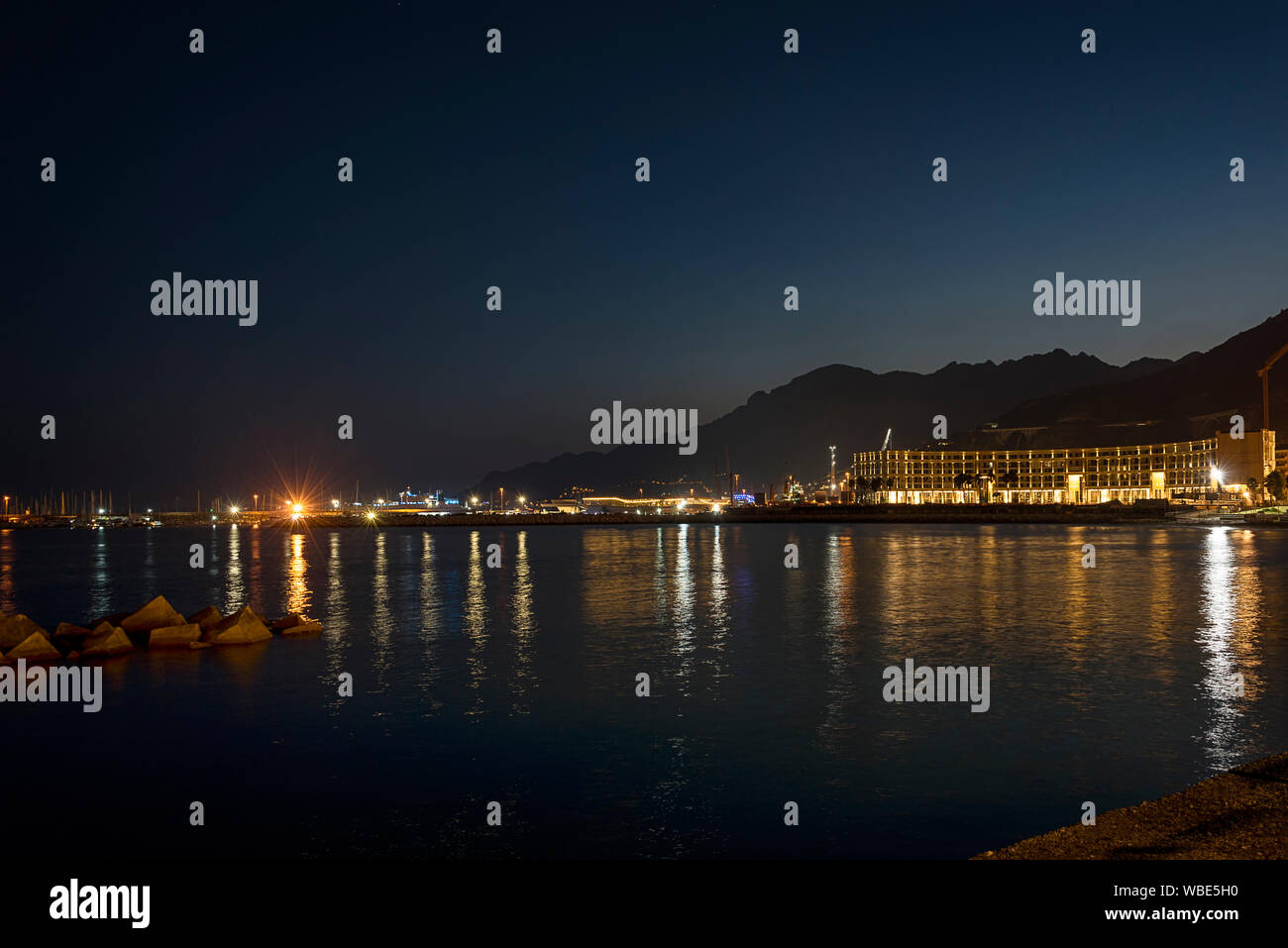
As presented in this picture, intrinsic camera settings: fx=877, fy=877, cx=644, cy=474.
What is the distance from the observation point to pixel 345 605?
4134cm

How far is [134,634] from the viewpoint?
2808 centimetres

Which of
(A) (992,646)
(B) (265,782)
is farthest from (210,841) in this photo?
(A) (992,646)

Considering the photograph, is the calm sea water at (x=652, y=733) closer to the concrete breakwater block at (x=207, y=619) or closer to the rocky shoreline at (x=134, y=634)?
the rocky shoreline at (x=134, y=634)

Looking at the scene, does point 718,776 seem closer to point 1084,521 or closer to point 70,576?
point 70,576

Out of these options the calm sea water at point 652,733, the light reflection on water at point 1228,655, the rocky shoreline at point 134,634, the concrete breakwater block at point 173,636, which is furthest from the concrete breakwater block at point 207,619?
the light reflection on water at point 1228,655

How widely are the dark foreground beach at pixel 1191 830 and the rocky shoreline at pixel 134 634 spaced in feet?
82.0

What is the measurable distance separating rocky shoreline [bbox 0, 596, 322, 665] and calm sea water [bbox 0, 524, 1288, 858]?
925 millimetres

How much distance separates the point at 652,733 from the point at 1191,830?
8.97m

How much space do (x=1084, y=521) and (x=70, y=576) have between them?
164012mm

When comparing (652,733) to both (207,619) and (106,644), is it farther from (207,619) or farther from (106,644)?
(207,619)

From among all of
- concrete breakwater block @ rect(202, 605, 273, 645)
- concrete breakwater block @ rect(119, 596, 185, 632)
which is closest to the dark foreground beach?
concrete breakwater block @ rect(202, 605, 273, 645)

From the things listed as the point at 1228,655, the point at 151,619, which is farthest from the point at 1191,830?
the point at 151,619

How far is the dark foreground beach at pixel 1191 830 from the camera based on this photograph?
8.45m

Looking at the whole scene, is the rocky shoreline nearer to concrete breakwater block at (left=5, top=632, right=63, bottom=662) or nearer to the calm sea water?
concrete breakwater block at (left=5, top=632, right=63, bottom=662)
